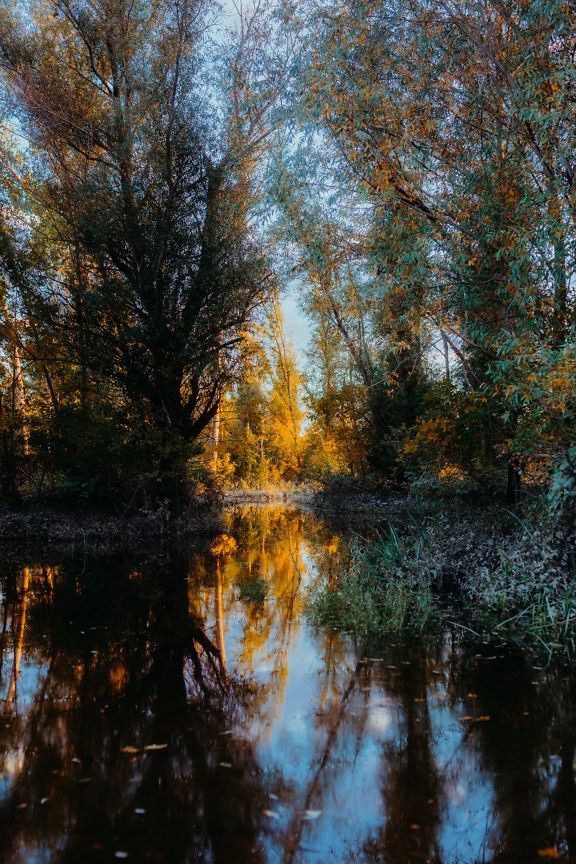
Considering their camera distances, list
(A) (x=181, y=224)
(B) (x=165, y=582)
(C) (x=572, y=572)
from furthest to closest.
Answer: (A) (x=181, y=224)
(B) (x=165, y=582)
(C) (x=572, y=572)

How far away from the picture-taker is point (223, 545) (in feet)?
50.1

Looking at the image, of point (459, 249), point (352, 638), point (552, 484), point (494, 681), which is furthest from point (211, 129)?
point (494, 681)

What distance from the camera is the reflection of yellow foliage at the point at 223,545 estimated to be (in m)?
14.1

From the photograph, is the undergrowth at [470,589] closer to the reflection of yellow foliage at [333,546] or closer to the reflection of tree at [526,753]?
the reflection of tree at [526,753]

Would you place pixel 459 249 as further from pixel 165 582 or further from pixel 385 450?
pixel 385 450

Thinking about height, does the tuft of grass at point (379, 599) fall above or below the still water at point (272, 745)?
above

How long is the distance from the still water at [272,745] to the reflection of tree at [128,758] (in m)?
0.01

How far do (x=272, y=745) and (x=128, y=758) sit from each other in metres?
1.00

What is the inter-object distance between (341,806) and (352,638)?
345cm

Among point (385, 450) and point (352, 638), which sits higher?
point (385, 450)

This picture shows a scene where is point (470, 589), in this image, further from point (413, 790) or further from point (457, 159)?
point (457, 159)

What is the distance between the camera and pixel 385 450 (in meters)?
22.2

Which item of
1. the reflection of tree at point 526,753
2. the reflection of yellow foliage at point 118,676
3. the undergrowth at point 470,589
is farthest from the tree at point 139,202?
the reflection of tree at point 526,753

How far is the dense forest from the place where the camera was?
855 cm
